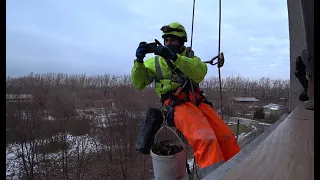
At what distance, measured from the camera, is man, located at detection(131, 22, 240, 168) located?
1657 mm

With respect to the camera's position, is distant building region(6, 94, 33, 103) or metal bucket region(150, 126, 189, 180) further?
distant building region(6, 94, 33, 103)

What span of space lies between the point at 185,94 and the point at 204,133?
16.4 inches

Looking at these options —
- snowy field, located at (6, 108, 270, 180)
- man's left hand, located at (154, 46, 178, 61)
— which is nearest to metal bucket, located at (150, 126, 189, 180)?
man's left hand, located at (154, 46, 178, 61)

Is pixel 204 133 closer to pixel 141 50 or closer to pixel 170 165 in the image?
pixel 170 165

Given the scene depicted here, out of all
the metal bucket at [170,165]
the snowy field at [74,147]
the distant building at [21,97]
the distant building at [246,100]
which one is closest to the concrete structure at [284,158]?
the metal bucket at [170,165]

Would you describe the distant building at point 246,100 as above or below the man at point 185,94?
below

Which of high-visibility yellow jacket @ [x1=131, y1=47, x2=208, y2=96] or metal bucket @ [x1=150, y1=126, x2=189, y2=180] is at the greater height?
high-visibility yellow jacket @ [x1=131, y1=47, x2=208, y2=96]

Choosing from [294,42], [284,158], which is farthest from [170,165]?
[294,42]

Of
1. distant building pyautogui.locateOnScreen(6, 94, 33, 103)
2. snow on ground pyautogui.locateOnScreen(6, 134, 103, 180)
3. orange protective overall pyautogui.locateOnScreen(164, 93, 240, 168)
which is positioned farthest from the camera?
distant building pyautogui.locateOnScreen(6, 94, 33, 103)

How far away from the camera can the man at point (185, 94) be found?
166cm

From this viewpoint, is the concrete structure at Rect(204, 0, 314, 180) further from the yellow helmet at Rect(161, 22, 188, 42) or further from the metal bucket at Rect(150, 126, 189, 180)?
the yellow helmet at Rect(161, 22, 188, 42)

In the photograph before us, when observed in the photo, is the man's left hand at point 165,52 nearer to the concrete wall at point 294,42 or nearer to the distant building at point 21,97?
the concrete wall at point 294,42

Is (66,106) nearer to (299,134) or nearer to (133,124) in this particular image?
(133,124)

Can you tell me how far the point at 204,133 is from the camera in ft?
5.48
